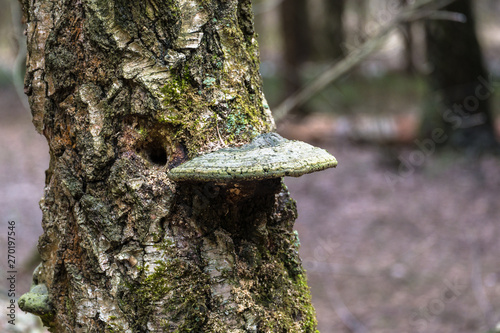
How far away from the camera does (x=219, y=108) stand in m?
1.80

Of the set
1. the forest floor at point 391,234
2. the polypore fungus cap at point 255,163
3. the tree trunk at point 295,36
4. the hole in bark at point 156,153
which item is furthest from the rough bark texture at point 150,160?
the tree trunk at point 295,36

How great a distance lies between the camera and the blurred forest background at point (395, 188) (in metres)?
5.88

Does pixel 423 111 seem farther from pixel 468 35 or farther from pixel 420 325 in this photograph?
pixel 420 325

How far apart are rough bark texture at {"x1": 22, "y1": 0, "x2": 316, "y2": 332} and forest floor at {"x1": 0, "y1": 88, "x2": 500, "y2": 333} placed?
14.2 feet

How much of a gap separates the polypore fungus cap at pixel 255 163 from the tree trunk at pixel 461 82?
861 centimetres

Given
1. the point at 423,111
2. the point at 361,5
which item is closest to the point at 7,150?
the point at 423,111

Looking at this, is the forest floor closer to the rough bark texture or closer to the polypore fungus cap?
the rough bark texture

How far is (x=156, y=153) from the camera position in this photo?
1838 mm

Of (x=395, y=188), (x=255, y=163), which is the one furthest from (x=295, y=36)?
(x=255, y=163)

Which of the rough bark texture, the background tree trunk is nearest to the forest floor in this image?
the rough bark texture

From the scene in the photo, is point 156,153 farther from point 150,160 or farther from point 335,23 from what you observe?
point 335,23

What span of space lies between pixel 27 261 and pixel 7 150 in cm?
640

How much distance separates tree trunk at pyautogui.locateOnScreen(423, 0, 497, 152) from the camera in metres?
9.03

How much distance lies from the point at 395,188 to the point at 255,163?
8.13 metres
